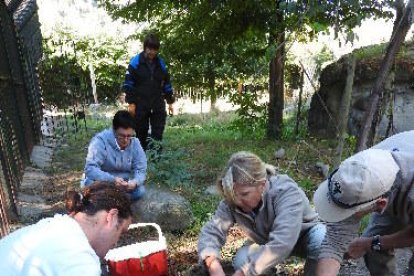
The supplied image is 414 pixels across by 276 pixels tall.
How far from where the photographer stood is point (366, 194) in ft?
6.31

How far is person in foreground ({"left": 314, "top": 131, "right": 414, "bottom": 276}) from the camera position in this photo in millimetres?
1938

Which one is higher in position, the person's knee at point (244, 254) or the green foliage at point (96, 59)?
the green foliage at point (96, 59)

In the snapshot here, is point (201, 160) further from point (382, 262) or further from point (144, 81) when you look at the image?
point (382, 262)

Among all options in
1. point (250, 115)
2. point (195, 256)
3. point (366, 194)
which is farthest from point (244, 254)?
A: point (250, 115)

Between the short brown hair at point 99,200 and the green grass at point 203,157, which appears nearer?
the short brown hair at point 99,200

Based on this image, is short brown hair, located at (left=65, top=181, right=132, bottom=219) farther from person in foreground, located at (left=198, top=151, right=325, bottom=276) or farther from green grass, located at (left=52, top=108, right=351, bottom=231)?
green grass, located at (left=52, top=108, right=351, bottom=231)

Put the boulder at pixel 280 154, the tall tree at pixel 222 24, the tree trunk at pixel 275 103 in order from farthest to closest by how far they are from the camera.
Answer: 1. the tree trunk at pixel 275 103
2. the tall tree at pixel 222 24
3. the boulder at pixel 280 154

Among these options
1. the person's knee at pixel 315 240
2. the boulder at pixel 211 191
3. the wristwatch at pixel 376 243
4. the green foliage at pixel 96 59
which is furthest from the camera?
the green foliage at pixel 96 59

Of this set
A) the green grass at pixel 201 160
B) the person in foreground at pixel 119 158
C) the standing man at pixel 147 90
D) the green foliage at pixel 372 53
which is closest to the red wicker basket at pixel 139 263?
the green grass at pixel 201 160

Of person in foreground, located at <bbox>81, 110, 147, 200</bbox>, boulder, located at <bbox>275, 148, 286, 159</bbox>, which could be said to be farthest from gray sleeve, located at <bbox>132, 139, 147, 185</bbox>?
boulder, located at <bbox>275, 148, 286, 159</bbox>

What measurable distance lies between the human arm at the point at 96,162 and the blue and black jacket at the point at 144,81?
194 centimetres

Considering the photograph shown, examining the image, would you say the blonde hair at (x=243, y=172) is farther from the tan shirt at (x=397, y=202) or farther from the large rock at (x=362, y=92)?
the large rock at (x=362, y=92)

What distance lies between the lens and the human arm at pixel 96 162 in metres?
4.16

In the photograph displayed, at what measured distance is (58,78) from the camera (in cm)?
1099
